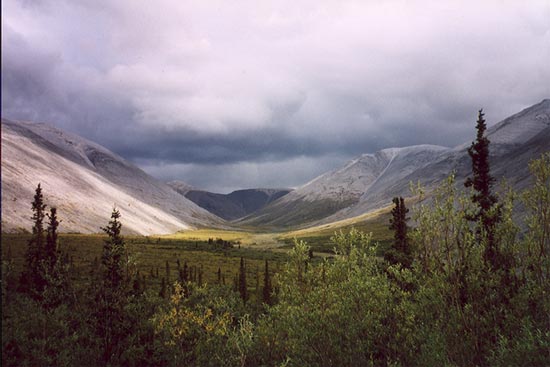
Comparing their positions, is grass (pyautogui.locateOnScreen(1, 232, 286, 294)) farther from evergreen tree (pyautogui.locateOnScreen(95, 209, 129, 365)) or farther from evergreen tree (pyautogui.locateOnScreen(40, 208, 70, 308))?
evergreen tree (pyautogui.locateOnScreen(95, 209, 129, 365))

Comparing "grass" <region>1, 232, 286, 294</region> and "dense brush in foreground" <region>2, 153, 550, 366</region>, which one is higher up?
"dense brush in foreground" <region>2, 153, 550, 366</region>

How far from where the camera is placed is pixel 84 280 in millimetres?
79625

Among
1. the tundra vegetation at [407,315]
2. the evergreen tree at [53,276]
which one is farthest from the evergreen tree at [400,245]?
the evergreen tree at [53,276]

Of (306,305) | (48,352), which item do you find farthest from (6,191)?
(306,305)

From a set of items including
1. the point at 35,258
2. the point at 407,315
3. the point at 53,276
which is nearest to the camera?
the point at 407,315

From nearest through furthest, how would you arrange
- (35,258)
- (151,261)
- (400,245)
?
(400,245)
(35,258)
(151,261)

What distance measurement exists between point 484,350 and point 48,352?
30.0 meters

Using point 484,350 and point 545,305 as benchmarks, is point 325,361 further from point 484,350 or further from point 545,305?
point 545,305

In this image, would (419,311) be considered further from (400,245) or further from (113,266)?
(400,245)

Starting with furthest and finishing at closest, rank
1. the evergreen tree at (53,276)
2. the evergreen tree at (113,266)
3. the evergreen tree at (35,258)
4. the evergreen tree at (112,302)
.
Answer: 1. the evergreen tree at (35,258)
2. the evergreen tree at (53,276)
3. the evergreen tree at (113,266)
4. the evergreen tree at (112,302)

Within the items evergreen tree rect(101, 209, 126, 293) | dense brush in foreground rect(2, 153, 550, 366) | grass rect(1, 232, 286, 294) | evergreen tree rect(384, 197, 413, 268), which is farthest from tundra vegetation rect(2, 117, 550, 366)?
grass rect(1, 232, 286, 294)

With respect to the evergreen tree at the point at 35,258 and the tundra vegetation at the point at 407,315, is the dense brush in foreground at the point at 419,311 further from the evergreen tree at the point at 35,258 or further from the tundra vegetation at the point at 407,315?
the evergreen tree at the point at 35,258

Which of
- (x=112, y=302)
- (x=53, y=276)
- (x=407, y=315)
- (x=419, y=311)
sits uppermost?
(x=419, y=311)

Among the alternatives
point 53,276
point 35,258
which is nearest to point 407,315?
point 53,276
